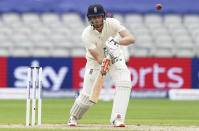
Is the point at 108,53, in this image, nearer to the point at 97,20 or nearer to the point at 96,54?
the point at 96,54

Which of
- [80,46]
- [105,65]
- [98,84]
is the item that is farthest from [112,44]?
[80,46]

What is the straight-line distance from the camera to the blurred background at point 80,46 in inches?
632

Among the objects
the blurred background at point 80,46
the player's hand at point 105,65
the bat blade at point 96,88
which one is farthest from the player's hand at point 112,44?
the blurred background at point 80,46

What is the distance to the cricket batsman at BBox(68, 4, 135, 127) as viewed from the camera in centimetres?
768

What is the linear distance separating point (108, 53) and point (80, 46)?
29.3ft

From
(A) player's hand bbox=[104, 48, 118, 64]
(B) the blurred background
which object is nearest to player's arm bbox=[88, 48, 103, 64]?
(A) player's hand bbox=[104, 48, 118, 64]

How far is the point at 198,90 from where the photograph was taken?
1605 cm

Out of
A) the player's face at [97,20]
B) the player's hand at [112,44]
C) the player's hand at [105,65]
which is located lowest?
the player's hand at [105,65]

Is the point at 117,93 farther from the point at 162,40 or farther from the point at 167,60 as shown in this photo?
the point at 162,40

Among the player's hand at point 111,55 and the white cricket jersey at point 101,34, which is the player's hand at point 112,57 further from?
the white cricket jersey at point 101,34

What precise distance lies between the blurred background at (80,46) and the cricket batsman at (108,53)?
645 centimetres

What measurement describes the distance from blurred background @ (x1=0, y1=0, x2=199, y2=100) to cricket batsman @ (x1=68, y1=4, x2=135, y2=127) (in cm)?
645

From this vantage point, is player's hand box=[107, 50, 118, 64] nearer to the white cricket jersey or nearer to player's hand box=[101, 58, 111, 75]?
player's hand box=[101, 58, 111, 75]

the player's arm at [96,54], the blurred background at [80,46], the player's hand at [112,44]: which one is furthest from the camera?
the blurred background at [80,46]
